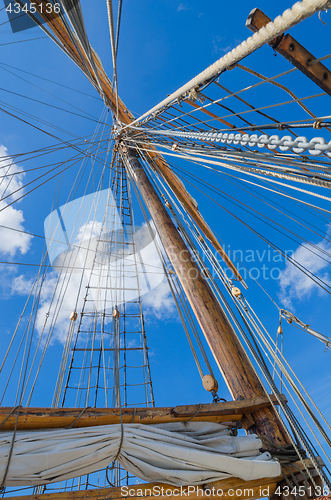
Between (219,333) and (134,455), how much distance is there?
4.51 ft

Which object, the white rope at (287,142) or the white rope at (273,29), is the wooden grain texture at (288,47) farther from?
the white rope at (287,142)

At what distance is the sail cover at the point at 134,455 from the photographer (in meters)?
1.67

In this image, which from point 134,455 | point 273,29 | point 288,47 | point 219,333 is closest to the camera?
point 273,29

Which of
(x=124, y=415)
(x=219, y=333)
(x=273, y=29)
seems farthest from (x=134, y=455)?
(x=273, y=29)

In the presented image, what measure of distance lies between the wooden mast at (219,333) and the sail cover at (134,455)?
0.32 meters

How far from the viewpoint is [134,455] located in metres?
1.86

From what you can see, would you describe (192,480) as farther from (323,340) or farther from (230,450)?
(323,340)

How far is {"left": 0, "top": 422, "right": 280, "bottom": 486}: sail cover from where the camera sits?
1670mm

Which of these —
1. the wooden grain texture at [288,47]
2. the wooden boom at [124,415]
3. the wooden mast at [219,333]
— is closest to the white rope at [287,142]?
the wooden grain texture at [288,47]

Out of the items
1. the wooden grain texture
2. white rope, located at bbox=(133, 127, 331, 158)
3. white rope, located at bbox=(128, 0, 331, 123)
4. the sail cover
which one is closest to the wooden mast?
the sail cover

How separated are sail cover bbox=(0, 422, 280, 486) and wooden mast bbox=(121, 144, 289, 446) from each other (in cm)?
32

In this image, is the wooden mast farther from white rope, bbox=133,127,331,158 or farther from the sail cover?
white rope, bbox=133,127,331,158

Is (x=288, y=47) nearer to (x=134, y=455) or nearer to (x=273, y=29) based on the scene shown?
(x=273, y=29)

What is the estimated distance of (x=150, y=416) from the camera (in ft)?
7.03
